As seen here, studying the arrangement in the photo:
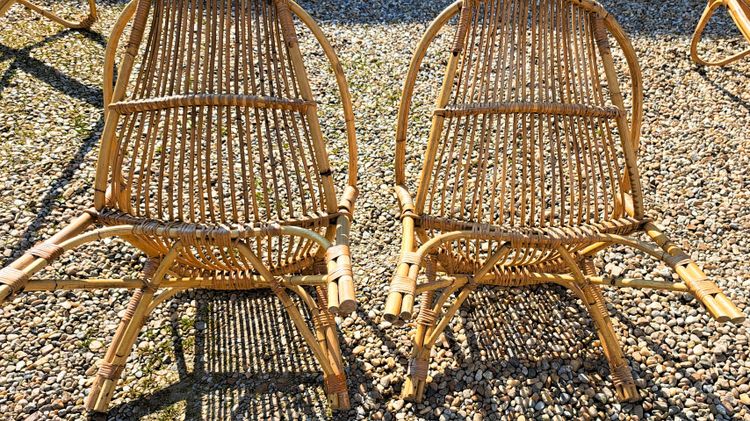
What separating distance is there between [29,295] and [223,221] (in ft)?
3.37

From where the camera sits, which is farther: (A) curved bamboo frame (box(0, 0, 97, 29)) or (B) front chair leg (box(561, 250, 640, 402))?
(A) curved bamboo frame (box(0, 0, 97, 29))

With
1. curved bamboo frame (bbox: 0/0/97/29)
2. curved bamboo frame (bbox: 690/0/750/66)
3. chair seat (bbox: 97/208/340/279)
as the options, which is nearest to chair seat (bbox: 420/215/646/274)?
chair seat (bbox: 97/208/340/279)

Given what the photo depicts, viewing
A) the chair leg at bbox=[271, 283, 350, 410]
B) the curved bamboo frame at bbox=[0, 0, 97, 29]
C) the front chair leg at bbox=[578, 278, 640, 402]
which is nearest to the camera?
the chair leg at bbox=[271, 283, 350, 410]

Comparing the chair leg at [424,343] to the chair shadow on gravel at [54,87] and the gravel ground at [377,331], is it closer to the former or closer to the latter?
the gravel ground at [377,331]

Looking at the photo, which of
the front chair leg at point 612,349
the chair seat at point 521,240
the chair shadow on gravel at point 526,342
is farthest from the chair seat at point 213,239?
the front chair leg at point 612,349

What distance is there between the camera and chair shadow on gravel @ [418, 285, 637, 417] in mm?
1979

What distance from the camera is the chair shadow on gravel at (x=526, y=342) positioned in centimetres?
198

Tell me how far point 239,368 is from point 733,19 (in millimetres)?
3053

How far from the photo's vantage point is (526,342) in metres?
2.13

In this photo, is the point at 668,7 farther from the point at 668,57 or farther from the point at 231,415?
the point at 231,415

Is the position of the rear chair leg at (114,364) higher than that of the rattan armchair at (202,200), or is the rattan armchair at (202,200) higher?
the rattan armchair at (202,200)

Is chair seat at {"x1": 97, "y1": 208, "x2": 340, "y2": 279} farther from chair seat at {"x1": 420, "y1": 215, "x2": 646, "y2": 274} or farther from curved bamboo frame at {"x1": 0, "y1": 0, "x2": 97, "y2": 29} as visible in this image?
curved bamboo frame at {"x1": 0, "y1": 0, "x2": 97, "y2": 29}

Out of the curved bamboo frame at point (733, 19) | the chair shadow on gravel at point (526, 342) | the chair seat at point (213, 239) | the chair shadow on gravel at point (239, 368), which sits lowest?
the chair shadow on gravel at point (239, 368)

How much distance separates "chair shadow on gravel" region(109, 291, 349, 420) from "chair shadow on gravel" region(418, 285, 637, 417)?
46cm
